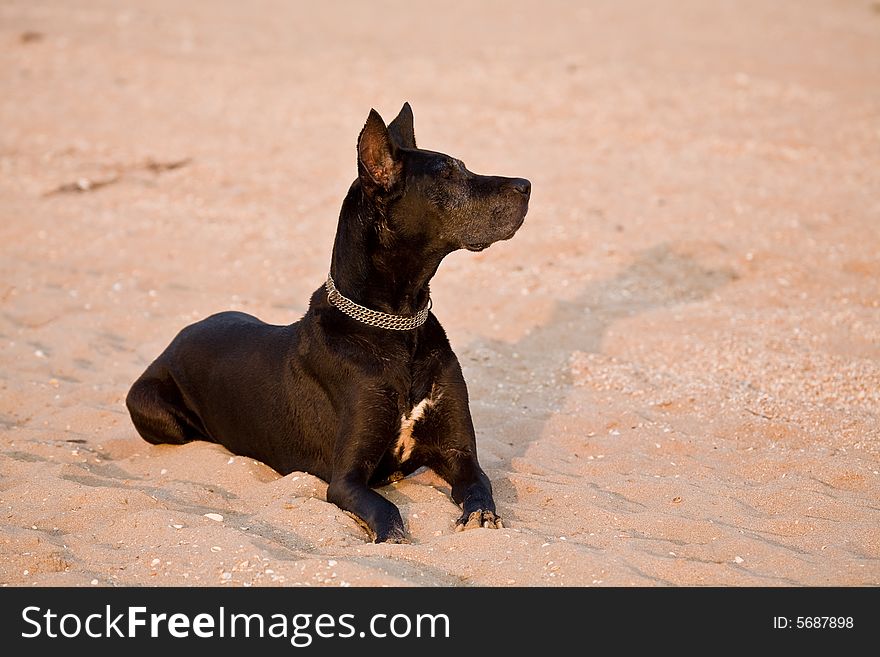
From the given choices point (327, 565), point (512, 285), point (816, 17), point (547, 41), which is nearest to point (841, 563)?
point (327, 565)

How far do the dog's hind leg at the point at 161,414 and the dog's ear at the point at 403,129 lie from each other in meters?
2.00

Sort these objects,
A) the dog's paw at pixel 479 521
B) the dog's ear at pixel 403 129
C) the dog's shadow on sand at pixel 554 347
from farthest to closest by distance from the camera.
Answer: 1. the dog's shadow on sand at pixel 554 347
2. the dog's ear at pixel 403 129
3. the dog's paw at pixel 479 521

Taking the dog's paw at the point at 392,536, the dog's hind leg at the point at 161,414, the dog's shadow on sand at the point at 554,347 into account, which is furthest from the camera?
the dog's shadow on sand at the point at 554,347

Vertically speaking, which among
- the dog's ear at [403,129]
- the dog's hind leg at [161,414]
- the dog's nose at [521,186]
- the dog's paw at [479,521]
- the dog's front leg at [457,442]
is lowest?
the dog's hind leg at [161,414]

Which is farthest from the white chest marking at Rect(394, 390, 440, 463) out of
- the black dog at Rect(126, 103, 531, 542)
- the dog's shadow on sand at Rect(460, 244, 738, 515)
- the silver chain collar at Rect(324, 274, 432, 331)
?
the dog's shadow on sand at Rect(460, 244, 738, 515)

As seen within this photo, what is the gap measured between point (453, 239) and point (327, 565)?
164 cm

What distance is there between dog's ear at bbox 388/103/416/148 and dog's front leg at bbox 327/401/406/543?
50.7 inches

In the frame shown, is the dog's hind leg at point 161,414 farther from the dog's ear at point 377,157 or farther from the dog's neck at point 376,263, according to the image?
the dog's ear at point 377,157

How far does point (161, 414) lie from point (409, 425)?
163 centimetres

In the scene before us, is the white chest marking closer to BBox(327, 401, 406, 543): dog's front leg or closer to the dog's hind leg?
BBox(327, 401, 406, 543): dog's front leg

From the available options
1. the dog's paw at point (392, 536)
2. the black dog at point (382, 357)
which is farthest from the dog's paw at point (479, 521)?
the dog's paw at point (392, 536)

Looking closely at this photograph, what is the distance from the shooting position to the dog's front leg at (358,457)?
5238mm

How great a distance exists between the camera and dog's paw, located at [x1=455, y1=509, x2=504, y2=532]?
16.7 ft

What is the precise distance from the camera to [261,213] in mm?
11398
